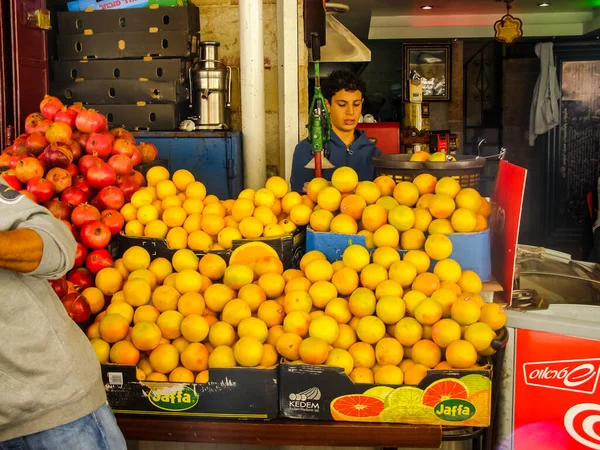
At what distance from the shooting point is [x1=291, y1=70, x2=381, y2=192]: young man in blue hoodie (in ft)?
13.3

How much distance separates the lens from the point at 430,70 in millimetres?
10508

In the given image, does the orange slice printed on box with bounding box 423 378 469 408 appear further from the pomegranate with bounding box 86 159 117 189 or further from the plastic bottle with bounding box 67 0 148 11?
the plastic bottle with bounding box 67 0 148 11

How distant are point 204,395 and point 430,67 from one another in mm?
9337

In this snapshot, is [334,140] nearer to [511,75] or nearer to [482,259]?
[482,259]

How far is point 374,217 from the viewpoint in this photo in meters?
2.33

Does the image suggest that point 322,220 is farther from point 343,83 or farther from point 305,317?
point 343,83

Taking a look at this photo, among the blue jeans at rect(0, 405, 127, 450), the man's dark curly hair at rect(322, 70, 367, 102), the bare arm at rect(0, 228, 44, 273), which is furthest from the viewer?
the man's dark curly hair at rect(322, 70, 367, 102)

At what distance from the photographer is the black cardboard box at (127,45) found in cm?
455

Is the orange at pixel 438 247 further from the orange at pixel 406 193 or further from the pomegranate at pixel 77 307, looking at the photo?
the pomegranate at pixel 77 307

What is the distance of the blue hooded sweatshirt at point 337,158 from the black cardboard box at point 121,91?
1030mm

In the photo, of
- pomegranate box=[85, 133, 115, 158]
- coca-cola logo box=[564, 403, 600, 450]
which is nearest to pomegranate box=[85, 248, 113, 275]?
pomegranate box=[85, 133, 115, 158]

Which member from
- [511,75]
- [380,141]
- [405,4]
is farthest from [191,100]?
[511,75]

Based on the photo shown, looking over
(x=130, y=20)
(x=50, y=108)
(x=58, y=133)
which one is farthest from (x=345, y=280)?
(x=130, y=20)

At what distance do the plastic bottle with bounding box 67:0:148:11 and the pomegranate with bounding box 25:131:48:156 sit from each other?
82.8 inches
